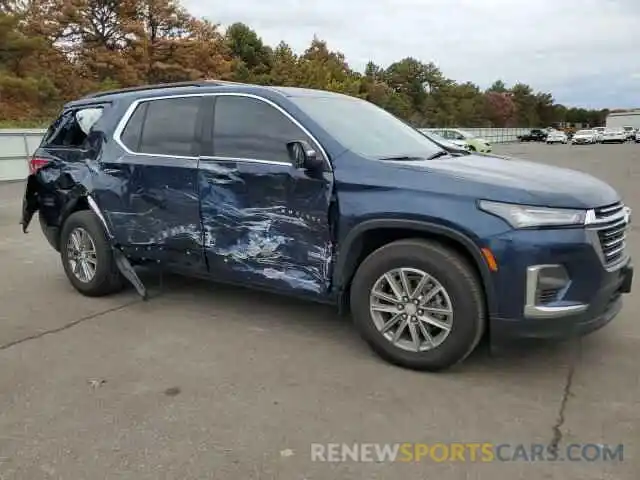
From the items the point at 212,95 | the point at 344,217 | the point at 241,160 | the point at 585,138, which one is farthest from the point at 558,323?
the point at 585,138

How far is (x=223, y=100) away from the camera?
4.76m

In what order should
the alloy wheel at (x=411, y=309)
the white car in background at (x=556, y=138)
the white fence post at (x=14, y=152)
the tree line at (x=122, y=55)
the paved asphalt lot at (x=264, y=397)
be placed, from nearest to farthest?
the paved asphalt lot at (x=264, y=397)
the alloy wheel at (x=411, y=309)
the white fence post at (x=14, y=152)
the tree line at (x=122, y=55)
the white car in background at (x=556, y=138)

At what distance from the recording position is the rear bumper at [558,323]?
11.7ft

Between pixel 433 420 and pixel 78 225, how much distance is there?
3.86 metres

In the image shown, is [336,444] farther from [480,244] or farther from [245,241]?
[245,241]

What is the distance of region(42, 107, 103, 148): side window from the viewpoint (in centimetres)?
572

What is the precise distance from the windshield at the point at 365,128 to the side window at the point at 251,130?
194mm

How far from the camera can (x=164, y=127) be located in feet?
16.8

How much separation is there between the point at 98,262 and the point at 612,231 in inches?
165

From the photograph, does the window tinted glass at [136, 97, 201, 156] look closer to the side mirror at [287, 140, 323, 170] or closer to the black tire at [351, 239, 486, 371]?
the side mirror at [287, 140, 323, 170]

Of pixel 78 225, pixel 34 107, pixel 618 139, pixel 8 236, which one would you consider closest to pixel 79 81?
pixel 34 107

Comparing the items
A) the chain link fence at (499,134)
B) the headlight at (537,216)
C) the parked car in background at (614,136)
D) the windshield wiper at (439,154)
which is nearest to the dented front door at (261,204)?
the windshield wiper at (439,154)

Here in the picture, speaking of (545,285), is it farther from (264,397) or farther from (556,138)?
(556,138)

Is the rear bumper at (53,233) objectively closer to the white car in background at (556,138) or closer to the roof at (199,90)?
the roof at (199,90)
